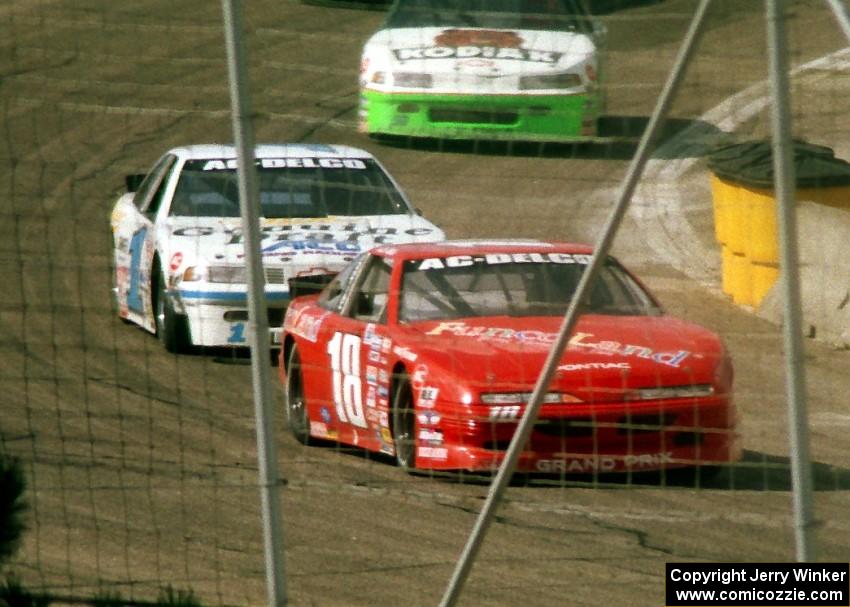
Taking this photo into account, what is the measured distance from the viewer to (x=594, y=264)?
15.9 feet

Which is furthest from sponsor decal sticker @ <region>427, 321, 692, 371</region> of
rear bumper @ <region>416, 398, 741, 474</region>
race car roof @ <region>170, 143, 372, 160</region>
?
race car roof @ <region>170, 143, 372, 160</region>

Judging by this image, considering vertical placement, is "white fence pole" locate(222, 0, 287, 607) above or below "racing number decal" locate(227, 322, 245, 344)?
above

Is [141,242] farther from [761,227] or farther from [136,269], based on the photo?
[761,227]

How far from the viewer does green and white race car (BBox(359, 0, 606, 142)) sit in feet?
19.4

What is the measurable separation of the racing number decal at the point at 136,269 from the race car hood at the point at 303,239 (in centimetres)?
50

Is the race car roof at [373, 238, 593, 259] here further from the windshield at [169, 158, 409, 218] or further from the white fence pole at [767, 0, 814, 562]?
the white fence pole at [767, 0, 814, 562]

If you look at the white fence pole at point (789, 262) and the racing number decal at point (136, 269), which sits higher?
the white fence pole at point (789, 262)

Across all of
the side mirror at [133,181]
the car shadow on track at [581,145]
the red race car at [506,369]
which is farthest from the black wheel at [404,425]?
the side mirror at [133,181]

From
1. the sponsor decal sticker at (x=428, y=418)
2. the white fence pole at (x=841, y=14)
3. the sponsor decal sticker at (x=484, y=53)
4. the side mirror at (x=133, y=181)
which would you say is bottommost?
the sponsor decal sticker at (x=428, y=418)

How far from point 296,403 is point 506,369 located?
1.88 m

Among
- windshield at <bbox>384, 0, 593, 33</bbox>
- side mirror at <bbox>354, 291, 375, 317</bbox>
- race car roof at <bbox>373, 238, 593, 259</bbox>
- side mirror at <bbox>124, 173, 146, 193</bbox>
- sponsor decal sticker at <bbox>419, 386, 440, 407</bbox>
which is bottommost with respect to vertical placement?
sponsor decal sticker at <bbox>419, 386, 440, 407</bbox>

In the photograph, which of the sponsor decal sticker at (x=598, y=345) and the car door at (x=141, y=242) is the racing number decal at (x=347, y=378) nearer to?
the sponsor decal sticker at (x=598, y=345)

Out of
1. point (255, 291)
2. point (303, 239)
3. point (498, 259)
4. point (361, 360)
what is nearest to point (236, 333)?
point (303, 239)

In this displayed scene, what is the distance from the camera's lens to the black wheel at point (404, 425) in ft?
26.8
